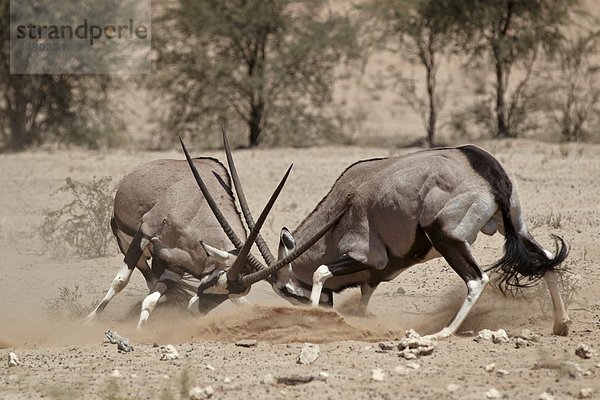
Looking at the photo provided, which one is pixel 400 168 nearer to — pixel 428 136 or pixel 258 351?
pixel 258 351

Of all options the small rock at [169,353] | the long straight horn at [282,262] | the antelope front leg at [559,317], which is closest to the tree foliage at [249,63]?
the long straight horn at [282,262]

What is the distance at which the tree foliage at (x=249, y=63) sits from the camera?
20.8m

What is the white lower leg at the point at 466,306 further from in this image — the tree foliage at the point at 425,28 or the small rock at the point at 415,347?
the tree foliage at the point at 425,28

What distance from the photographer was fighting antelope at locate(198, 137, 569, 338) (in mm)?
7621

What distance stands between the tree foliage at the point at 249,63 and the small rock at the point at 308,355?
46.6 ft

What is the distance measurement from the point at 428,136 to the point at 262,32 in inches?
145

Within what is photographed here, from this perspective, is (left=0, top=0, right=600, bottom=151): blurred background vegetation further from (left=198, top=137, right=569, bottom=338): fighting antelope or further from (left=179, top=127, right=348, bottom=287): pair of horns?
(left=179, top=127, right=348, bottom=287): pair of horns

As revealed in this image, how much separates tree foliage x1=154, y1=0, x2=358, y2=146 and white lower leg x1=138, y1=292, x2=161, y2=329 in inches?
495

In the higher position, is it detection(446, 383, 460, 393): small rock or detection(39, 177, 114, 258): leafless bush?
detection(446, 383, 460, 393): small rock

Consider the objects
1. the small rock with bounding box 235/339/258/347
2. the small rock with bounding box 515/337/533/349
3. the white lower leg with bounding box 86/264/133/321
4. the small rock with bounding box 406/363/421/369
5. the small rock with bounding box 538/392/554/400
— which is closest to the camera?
the small rock with bounding box 538/392/554/400

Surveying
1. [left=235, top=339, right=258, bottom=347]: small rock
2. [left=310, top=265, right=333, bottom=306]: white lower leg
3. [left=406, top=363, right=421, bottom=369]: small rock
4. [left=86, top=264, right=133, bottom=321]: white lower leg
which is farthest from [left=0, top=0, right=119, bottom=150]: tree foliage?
[left=406, top=363, right=421, bottom=369]: small rock

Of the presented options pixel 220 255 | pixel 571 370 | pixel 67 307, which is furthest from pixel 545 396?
pixel 67 307

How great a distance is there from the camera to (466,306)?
7535 millimetres

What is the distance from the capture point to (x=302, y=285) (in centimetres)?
839
